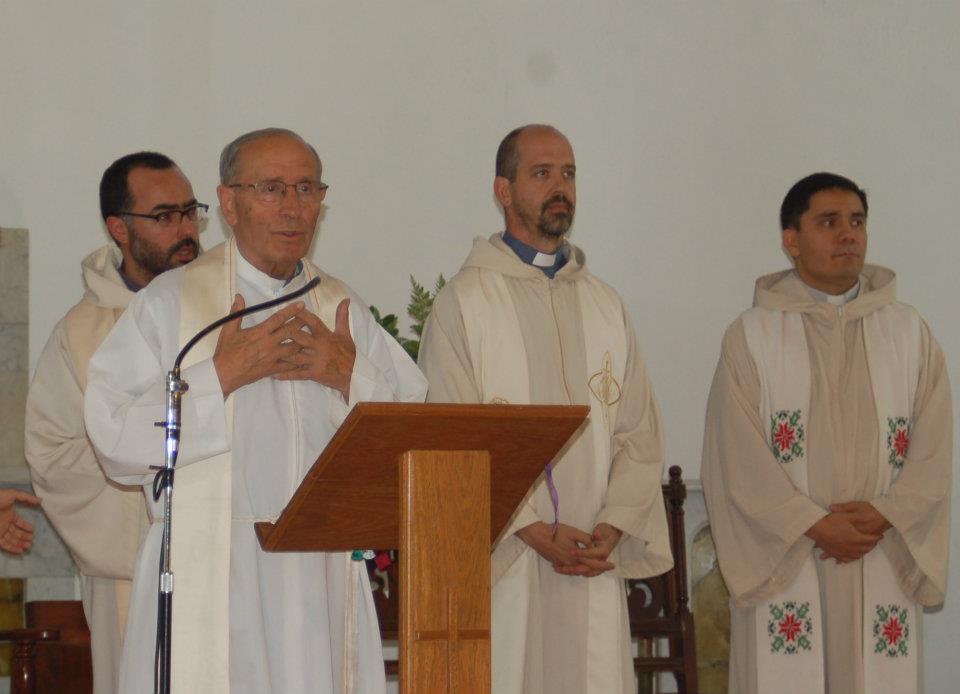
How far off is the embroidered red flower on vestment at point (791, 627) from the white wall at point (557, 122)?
1.43 meters

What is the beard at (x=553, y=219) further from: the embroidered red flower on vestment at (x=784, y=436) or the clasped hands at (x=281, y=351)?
the clasped hands at (x=281, y=351)

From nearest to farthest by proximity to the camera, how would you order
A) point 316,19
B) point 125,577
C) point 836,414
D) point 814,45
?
point 125,577 → point 836,414 → point 316,19 → point 814,45

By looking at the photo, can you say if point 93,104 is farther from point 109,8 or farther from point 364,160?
point 364,160

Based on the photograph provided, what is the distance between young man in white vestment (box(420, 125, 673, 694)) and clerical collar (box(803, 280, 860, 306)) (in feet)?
4.01

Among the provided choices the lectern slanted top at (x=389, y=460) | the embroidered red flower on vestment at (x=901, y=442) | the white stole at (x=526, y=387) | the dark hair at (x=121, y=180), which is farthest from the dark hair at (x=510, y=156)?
the lectern slanted top at (x=389, y=460)

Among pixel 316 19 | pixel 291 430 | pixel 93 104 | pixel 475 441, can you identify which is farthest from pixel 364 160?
pixel 475 441

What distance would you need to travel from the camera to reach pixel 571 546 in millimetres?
5395

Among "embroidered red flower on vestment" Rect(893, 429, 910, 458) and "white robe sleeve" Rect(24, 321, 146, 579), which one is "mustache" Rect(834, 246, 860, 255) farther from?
"white robe sleeve" Rect(24, 321, 146, 579)

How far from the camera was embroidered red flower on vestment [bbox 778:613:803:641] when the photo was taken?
6.26m

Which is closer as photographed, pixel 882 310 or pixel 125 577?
pixel 125 577

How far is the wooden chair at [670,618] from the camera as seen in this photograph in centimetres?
663

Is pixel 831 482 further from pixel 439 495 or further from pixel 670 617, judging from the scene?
pixel 439 495

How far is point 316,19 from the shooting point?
7258mm

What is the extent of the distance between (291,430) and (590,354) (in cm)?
182
